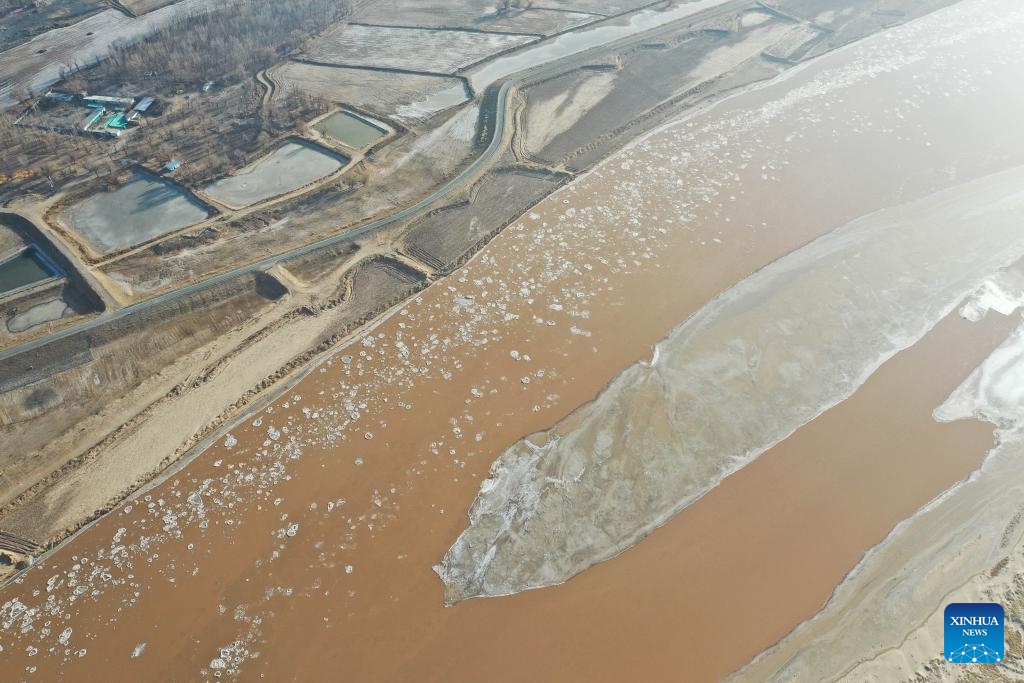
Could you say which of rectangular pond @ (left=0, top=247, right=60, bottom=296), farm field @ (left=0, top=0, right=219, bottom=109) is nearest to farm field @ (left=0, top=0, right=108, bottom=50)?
farm field @ (left=0, top=0, right=219, bottom=109)

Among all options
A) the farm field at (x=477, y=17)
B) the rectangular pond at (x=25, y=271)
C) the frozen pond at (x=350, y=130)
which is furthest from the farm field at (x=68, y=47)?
the frozen pond at (x=350, y=130)

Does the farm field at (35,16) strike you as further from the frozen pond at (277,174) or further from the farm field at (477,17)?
the frozen pond at (277,174)

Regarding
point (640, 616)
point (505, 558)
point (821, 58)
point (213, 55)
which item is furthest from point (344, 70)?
point (640, 616)

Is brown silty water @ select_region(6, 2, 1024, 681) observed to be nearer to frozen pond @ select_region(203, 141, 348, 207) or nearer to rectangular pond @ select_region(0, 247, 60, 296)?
frozen pond @ select_region(203, 141, 348, 207)

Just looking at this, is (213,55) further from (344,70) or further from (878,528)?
(878,528)

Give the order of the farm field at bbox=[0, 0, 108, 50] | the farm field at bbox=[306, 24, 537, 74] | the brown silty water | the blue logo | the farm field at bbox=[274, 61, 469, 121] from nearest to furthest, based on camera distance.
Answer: the blue logo < the brown silty water < the farm field at bbox=[274, 61, 469, 121] < the farm field at bbox=[306, 24, 537, 74] < the farm field at bbox=[0, 0, 108, 50]

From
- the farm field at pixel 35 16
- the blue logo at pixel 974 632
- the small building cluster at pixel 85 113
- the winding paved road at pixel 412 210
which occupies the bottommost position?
the blue logo at pixel 974 632

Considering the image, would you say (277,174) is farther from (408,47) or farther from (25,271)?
(408,47)
